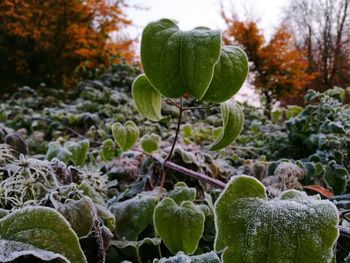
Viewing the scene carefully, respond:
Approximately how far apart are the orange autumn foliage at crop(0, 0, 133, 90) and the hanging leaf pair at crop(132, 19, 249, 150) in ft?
14.4

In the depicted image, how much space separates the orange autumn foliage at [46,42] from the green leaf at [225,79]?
14.4 feet

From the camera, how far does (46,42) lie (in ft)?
15.6

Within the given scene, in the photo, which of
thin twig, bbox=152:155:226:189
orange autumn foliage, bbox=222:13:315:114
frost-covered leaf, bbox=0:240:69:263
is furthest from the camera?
orange autumn foliage, bbox=222:13:315:114

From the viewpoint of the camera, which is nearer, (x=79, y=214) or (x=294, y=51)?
(x=79, y=214)

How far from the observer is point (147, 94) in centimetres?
60

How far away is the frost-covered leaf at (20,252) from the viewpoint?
305mm

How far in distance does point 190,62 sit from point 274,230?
19cm

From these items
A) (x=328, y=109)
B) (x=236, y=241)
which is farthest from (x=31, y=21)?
(x=236, y=241)

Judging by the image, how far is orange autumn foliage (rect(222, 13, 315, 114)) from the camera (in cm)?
619

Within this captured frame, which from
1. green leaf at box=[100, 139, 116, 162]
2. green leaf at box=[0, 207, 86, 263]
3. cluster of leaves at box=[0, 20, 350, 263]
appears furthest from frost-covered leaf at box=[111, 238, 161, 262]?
green leaf at box=[100, 139, 116, 162]

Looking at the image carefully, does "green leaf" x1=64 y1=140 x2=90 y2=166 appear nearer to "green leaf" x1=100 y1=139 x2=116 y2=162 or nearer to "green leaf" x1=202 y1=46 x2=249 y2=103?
"green leaf" x1=100 y1=139 x2=116 y2=162

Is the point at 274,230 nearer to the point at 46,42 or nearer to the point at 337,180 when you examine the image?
the point at 337,180

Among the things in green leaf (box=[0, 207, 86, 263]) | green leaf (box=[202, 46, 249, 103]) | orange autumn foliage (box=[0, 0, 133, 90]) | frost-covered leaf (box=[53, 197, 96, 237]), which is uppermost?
orange autumn foliage (box=[0, 0, 133, 90])

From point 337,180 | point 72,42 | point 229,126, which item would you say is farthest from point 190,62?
point 72,42
